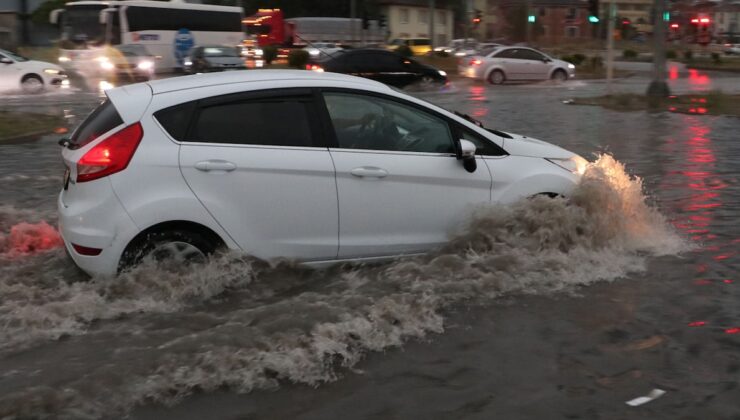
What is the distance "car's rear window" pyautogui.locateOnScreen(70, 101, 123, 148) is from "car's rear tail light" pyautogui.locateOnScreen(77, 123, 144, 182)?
0.12m

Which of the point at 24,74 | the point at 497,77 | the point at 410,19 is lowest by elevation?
the point at 497,77

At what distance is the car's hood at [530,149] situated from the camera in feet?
21.7

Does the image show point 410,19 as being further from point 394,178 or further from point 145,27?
point 394,178

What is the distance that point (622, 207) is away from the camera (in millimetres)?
7035

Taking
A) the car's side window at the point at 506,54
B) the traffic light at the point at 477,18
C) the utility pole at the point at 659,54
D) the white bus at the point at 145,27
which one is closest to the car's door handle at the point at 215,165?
the utility pole at the point at 659,54

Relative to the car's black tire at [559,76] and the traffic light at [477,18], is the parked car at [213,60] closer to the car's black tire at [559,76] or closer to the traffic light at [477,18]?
the car's black tire at [559,76]

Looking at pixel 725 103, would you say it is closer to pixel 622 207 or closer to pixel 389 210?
pixel 622 207

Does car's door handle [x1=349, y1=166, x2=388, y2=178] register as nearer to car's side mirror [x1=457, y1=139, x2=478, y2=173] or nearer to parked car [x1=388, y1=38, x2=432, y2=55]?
car's side mirror [x1=457, y1=139, x2=478, y2=173]

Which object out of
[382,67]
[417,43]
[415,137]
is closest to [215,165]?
[415,137]

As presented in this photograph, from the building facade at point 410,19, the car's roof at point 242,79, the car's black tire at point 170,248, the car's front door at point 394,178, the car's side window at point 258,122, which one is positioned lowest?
the car's black tire at point 170,248

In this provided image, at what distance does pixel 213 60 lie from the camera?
3253 cm

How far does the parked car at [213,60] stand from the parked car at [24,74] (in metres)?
5.65

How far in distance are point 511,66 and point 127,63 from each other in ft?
50.6

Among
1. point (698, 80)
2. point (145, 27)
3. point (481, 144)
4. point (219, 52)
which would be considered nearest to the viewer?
point (481, 144)
